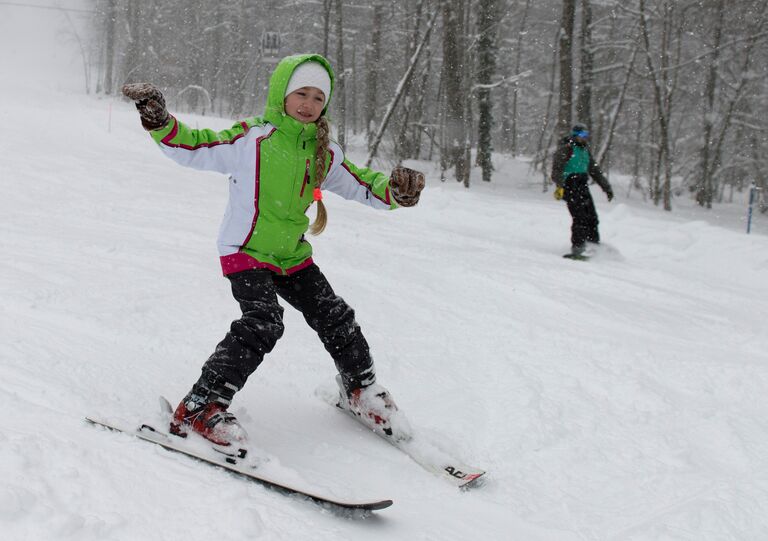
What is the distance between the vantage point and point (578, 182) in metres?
8.45

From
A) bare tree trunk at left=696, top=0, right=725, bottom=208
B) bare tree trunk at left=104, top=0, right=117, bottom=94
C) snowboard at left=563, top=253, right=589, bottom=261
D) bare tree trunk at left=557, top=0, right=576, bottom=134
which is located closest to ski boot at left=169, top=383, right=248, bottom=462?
snowboard at left=563, top=253, right=589, bottom=261

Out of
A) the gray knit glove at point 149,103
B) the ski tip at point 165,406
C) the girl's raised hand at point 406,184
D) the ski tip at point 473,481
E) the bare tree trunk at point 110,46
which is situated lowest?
the ski tip at point 473,481

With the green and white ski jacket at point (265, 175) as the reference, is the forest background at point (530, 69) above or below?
above

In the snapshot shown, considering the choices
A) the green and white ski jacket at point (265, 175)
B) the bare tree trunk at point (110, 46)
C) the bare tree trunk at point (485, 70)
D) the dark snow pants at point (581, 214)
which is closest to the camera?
the green and white ski jacket at point (265, 175)

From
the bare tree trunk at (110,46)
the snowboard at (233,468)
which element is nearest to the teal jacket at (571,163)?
the snowboard at (233,468)

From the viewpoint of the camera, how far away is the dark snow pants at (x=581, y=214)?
8242 mm

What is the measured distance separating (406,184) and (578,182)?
19.8 feet

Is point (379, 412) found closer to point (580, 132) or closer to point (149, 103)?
point (149, 103)

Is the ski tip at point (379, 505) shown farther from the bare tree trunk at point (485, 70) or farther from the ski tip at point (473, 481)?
the bare tree trunk at point (485, 70)

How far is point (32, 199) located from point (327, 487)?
21.3 feet

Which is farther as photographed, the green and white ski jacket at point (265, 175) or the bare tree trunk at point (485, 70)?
the bare tree trunk at point (485, 70)

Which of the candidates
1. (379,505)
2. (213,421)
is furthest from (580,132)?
(379,505)

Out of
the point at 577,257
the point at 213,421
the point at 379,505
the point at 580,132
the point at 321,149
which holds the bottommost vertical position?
the point at 379,505

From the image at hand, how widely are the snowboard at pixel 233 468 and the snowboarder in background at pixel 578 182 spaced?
6.43 m
